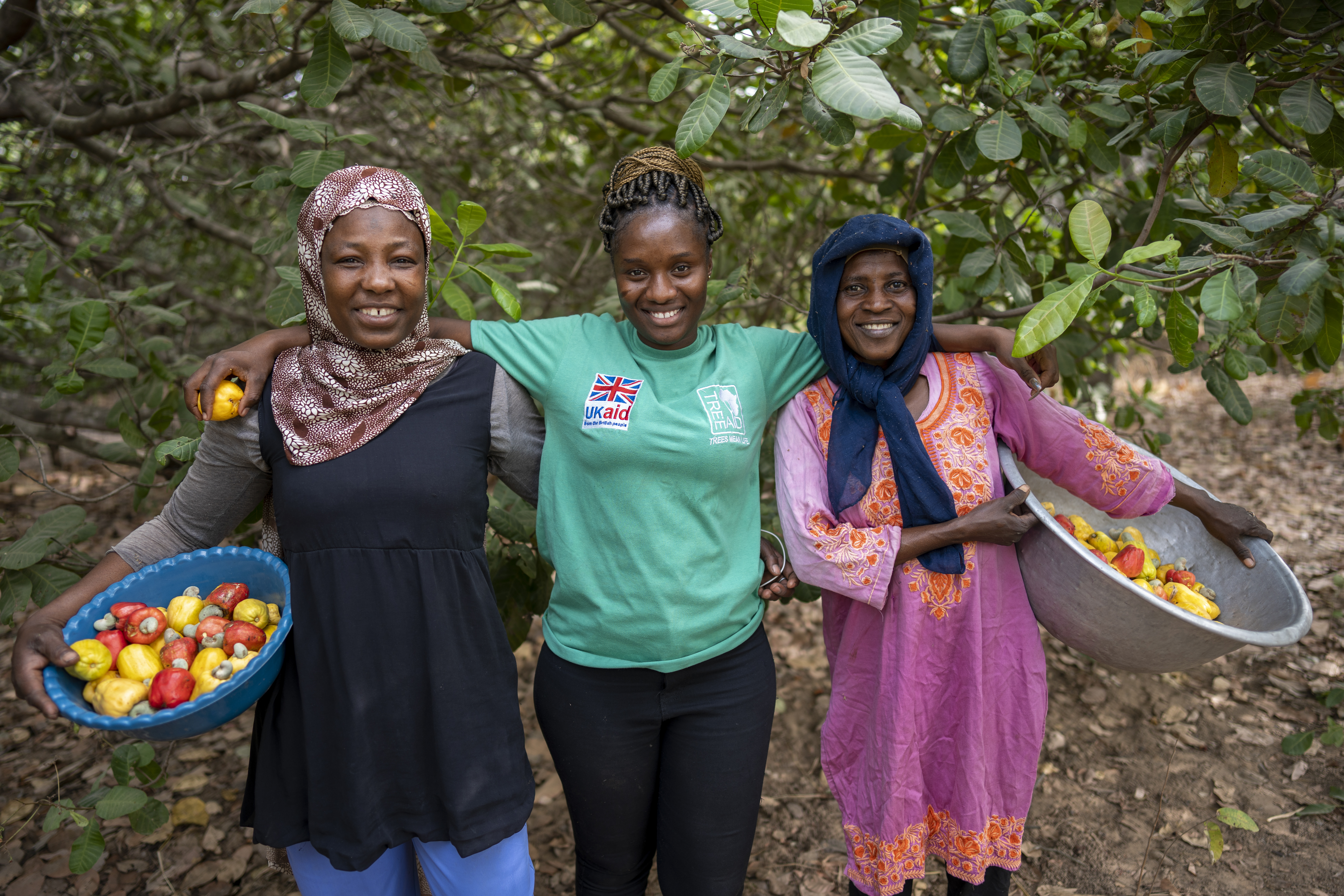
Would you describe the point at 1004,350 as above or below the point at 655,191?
below

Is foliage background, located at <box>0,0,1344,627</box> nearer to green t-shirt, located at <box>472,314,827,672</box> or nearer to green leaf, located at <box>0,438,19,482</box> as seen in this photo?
green leaf, located at <box>0,438,19,482</box>

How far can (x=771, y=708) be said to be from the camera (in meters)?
1.85

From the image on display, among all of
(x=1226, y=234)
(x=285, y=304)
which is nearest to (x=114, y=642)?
(x=285, y=304)

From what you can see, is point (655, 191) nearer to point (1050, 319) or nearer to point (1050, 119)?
point (1050, 319)

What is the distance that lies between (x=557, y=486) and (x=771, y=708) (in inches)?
28.3

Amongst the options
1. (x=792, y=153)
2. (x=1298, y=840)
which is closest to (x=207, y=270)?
(x=792, y=153)

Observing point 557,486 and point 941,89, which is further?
point 941,89

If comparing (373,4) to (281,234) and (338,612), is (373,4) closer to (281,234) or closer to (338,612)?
(281,234)

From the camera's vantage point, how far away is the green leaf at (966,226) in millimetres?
2281

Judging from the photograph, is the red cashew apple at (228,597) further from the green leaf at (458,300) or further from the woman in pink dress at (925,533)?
the woman in pink dress at (925,533)

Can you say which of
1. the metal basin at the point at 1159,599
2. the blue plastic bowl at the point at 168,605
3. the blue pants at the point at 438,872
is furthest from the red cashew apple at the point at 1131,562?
the blue plastic bowl at the point at 168,605

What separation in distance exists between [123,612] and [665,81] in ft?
5.16

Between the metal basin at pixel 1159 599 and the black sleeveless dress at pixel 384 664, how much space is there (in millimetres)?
1175

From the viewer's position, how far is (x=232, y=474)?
5.45 feet
